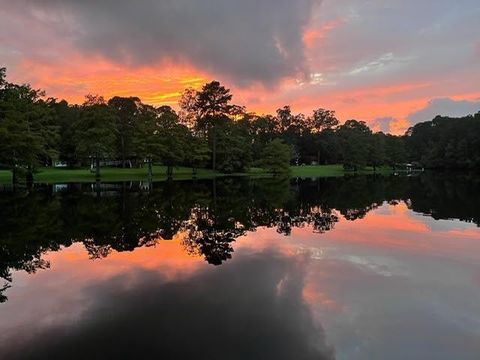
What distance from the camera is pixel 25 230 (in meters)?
18.1

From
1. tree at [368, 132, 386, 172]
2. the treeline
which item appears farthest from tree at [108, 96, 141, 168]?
tree at [368, 132, 386, 172]

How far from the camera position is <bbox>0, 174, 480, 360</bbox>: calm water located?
702 centimetres

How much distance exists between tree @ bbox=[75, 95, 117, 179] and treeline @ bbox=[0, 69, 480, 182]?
5.2 inches

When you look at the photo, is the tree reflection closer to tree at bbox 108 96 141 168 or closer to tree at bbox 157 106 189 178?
tree at bbox 157 106 189 178

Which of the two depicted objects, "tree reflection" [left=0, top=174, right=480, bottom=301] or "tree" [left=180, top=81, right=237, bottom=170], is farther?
"tree" [left=180, top=81, right=237, bottom=170]

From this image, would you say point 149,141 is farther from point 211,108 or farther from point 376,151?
point 376,151

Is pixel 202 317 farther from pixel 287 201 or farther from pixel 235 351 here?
pixel 287 201

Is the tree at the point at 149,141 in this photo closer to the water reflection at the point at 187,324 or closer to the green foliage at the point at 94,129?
the green foliage at the point at 94,129

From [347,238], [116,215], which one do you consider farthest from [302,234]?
[116,215]

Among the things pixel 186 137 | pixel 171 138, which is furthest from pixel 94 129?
pixel 186 137

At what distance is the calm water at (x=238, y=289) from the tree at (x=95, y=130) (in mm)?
37374

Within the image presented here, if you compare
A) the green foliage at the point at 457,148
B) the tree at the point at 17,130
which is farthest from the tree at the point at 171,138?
the green foliage at the point at 457,148

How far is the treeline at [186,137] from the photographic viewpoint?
154 ft

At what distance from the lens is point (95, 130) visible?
56344 millimetres
